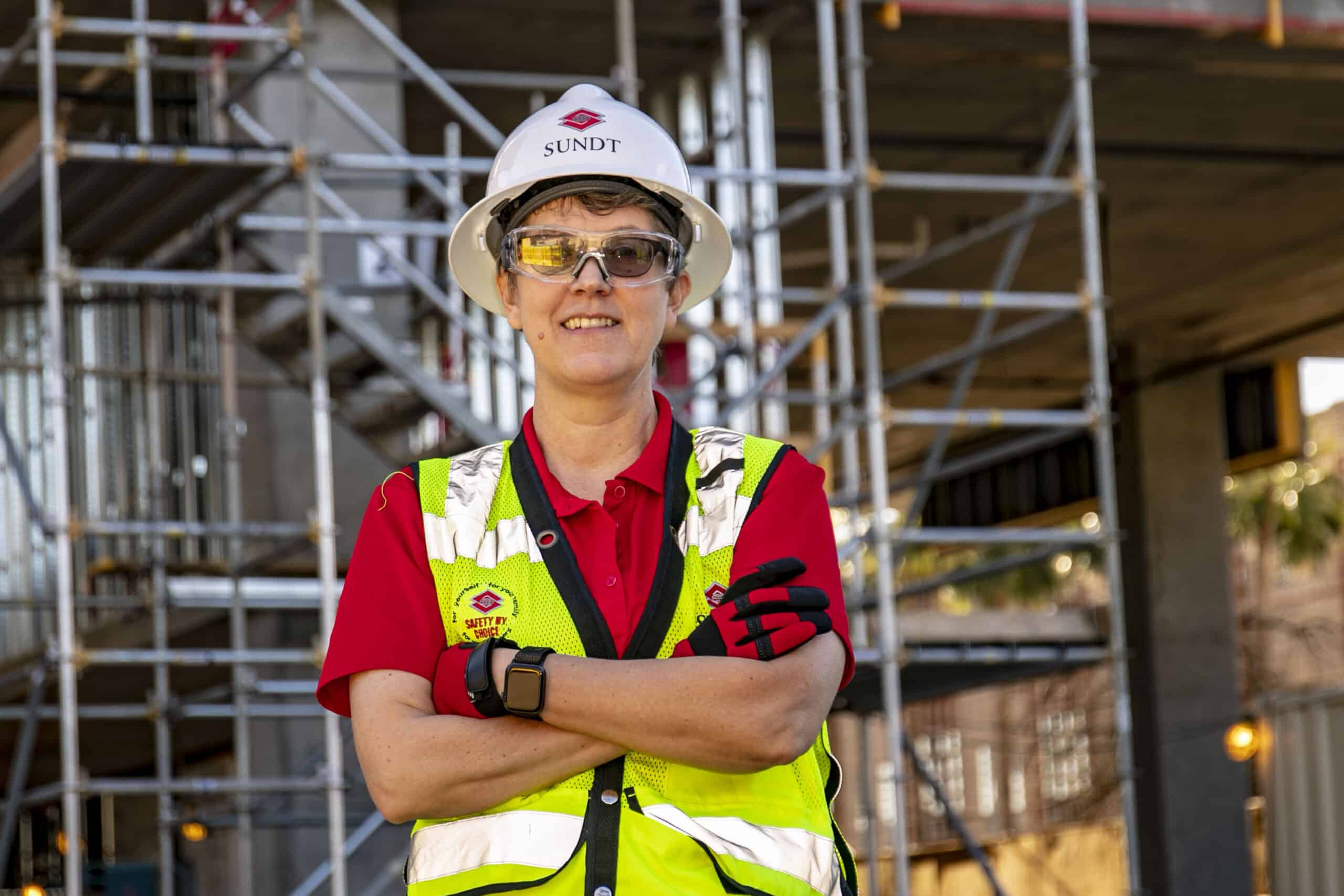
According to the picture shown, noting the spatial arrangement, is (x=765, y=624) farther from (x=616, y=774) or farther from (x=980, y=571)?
(x=980, y=571)

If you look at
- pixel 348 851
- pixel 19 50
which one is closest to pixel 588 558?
pixel 348 851

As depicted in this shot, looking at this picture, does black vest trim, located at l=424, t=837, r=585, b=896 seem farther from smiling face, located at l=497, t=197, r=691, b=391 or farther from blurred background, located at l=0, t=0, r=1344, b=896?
blurred background, located at l=0, t=0, r=1344, b=896

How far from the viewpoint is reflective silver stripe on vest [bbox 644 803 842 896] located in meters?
3.04

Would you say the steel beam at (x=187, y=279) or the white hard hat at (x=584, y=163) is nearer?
the white hard hat at (x=584, y=163)

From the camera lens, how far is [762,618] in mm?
3049

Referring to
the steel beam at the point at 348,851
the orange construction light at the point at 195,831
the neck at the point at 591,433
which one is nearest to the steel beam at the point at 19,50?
the steel beam at the point at 348,851

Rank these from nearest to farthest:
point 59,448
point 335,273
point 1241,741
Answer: point 59,448 → point 335,273 → point 1241,741

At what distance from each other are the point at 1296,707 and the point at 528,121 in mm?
14060

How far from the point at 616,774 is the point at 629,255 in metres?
0.82

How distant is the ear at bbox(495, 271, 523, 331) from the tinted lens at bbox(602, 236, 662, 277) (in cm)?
20

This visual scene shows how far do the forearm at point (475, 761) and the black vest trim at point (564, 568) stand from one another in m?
0.14

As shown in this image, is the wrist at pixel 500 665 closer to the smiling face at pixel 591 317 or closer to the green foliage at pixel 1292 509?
the smiling face at pixel 591 317

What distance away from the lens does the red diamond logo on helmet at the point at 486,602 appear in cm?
321

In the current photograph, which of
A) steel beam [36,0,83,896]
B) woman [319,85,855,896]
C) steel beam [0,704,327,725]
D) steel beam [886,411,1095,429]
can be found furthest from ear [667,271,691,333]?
steel beam [0,704,327,725]
